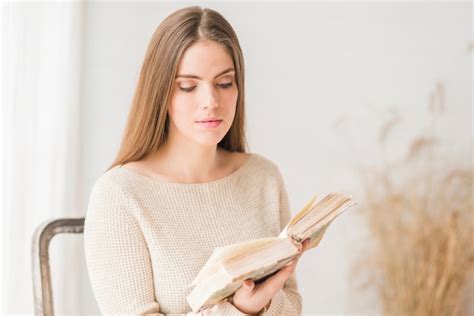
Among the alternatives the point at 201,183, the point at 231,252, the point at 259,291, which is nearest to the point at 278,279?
the point at 259,291

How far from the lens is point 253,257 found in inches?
52.2

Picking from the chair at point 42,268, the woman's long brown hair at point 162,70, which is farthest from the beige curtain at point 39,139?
the woman's long brown hair at point 162,70

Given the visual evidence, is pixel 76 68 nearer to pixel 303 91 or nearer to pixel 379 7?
pixel 303 91

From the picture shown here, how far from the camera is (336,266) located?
298 centimetres

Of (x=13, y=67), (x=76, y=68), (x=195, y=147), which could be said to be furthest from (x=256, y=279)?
(x=76, y=68)

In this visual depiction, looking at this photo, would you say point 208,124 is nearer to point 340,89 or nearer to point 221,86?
point 221,86

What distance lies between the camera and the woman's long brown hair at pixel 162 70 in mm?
1637

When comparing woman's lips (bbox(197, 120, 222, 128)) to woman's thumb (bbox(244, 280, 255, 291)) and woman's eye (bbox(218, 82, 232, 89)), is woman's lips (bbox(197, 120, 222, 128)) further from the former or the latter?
woman's thumb (bbox(244, 280, 255, 291))

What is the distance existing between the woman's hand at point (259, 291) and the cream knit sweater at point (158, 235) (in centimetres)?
3

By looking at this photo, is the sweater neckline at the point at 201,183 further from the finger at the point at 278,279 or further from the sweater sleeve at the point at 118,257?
the finger at the point at 278,279

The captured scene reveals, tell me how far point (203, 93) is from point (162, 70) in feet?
0.33

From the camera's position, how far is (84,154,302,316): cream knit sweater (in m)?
1.61

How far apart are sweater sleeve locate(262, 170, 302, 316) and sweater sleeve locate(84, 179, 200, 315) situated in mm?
258

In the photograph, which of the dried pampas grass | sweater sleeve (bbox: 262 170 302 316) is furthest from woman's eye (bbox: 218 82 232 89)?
the dried pampas grass
